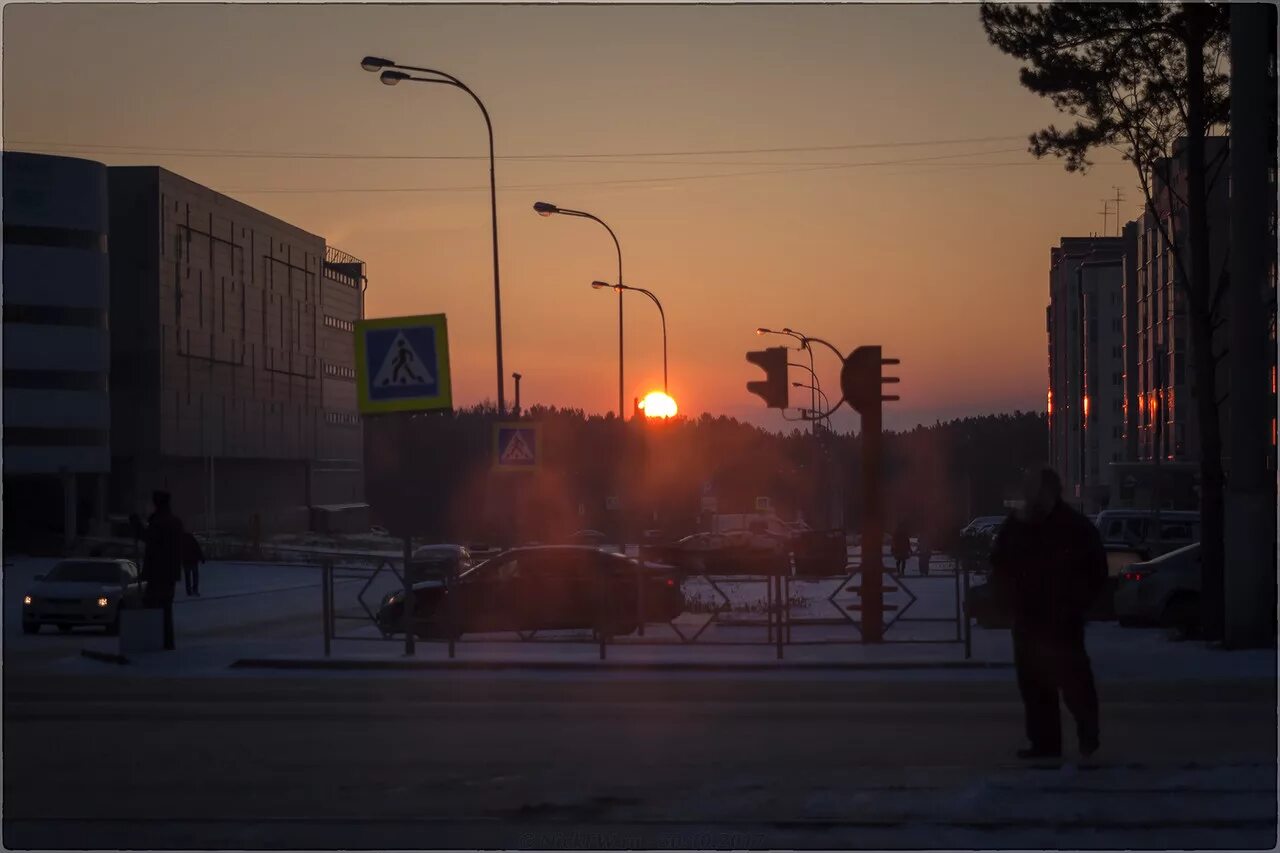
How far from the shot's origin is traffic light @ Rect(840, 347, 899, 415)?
20.6 metres

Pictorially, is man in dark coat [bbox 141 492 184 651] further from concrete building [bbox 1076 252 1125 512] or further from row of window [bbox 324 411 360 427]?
concrete building [bbox 1076 252 1125 512]

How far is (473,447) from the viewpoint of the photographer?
135 metres

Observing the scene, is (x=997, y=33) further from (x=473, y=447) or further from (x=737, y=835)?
(x=473, y=447)

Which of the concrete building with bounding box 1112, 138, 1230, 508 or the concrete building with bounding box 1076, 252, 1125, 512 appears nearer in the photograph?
the concrete building with bounding box 1112, 138, 1230, 508

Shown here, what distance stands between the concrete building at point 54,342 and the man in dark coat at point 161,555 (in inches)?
1919

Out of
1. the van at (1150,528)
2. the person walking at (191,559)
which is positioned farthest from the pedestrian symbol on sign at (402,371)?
the van at (1150,528)

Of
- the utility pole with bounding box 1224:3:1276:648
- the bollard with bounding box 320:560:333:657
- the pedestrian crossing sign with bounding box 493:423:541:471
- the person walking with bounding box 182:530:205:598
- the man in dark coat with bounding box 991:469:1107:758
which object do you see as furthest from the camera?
the person walking with bounding box 182:530:205:598

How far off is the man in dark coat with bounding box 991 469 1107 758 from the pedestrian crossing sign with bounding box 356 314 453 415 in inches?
407

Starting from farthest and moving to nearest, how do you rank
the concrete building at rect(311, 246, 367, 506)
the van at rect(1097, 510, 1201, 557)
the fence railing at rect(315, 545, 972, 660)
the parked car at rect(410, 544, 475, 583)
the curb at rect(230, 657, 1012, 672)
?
1. the concrete building at rect(311, 246, 367, 506)
2. the van at rect(1097, 510, 1201, 557)
3. the parked car at rect(410, 544, 475, 583)
4. the fence railing at rect(315, 545, 972, 660)
5. the curb at rect(230, 657, 1012, 672)

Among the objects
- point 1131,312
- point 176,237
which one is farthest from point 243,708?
point 1131,312

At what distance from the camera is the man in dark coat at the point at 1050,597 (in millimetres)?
9727

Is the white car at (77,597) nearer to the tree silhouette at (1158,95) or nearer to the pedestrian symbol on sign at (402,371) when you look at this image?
the pedestrian symbol on sign at (402,371)

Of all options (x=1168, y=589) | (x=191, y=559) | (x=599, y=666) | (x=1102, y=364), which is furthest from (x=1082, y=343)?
(x=599, y=666)

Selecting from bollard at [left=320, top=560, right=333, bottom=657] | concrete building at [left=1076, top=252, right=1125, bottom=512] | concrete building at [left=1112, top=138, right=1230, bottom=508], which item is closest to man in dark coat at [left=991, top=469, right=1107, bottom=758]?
bollard at [left=320, top=560, right=333, bottom=657]
